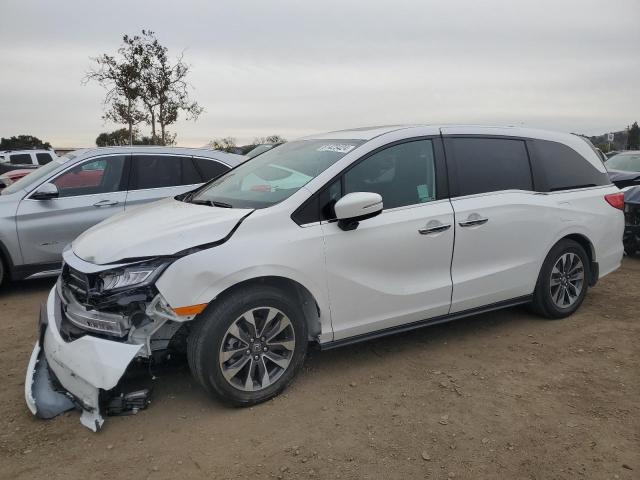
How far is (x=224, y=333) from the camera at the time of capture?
3.19 m

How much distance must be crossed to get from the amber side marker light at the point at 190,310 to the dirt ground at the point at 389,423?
0.69 meters

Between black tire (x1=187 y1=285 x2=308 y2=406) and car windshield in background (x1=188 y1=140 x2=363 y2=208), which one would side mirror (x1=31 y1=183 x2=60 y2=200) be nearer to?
car windshield in background (x1=188 y1=140 x2=363 y2=208)

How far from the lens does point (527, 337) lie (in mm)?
4555

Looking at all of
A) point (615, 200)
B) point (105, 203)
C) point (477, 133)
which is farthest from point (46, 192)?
point (615, 200)

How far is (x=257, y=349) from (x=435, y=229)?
5.21ft

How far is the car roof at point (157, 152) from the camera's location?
6.37m

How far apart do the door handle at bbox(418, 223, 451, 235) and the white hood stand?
1.29 metres

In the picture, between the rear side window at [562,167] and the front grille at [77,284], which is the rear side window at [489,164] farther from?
the front grille at [77,284]

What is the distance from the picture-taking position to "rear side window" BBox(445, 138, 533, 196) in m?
4.24

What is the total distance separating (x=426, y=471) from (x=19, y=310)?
4.52 metres

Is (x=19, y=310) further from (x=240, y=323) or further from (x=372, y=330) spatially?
(x=372, y=330)

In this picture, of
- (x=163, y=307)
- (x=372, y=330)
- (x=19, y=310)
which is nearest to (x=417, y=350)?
(x=372, y=330)

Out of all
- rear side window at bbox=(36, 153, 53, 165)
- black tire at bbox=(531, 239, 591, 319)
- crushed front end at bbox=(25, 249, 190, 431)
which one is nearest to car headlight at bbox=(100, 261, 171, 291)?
crushed front end at bbox=(25, 249, 190, 431)

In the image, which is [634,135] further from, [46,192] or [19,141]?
[46,192]
